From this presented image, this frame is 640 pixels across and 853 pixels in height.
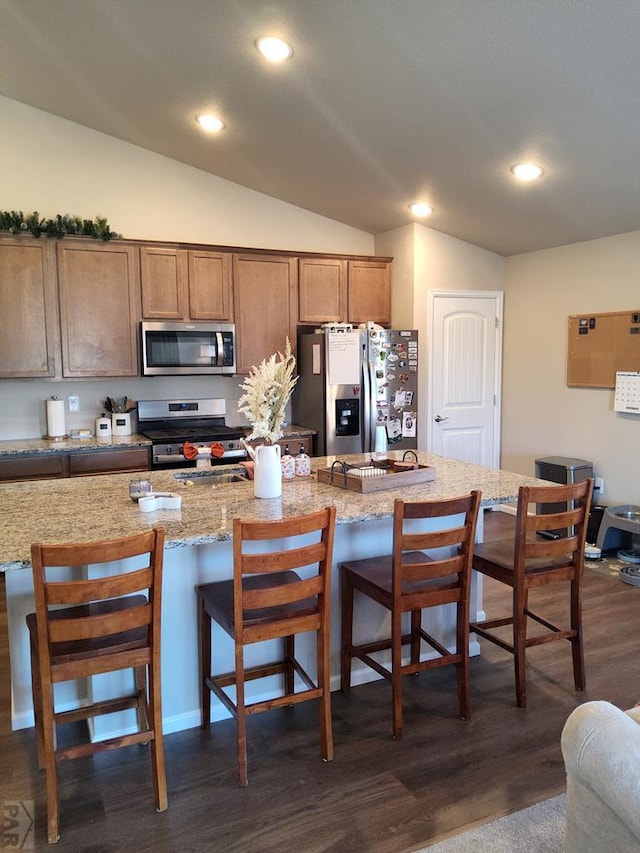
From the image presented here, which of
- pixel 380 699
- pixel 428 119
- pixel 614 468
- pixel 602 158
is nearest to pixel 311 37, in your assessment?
pixel 428 119

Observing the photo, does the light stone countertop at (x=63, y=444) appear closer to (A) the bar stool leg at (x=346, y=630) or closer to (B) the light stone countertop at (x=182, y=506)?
(B) the light stone countertop at (x=182, y=506)

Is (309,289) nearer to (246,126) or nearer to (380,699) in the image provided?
(246,126)

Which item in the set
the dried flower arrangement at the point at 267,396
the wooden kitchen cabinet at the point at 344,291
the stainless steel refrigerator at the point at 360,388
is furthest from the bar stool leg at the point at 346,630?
the wooden kitchen cabinet at the point at 344,291

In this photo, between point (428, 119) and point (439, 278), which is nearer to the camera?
point (428, 119)

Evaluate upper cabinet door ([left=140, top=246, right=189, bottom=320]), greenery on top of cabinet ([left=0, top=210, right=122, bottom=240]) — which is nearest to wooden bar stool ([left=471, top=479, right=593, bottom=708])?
upper cabinet door ([left=140, top=246, right=189, bottom=320])

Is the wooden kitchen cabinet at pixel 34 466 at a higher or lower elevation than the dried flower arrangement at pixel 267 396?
lower

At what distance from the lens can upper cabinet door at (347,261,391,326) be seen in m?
5.20

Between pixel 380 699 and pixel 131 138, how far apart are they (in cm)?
417

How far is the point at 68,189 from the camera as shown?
4547mm

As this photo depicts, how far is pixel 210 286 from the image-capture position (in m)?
4.66

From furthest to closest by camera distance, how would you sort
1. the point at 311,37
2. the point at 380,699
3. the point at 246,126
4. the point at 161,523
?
the point at 246,126
the point at 311,37
the point at 380,699
the point at 161,523

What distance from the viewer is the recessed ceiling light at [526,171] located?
12.3ft

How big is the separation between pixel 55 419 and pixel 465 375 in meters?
3.39

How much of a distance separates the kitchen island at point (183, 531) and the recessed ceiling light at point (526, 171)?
2.04 m
